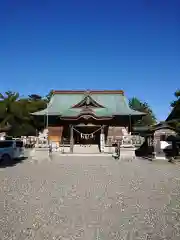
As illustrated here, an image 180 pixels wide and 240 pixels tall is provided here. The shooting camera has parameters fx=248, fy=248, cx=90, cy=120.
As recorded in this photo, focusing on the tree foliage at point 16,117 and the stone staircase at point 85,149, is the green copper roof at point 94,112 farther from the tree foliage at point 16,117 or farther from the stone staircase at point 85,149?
the tree foliage at point 16,117

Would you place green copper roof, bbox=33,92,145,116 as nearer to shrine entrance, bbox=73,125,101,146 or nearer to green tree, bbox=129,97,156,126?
shrine entrance, bbox=73,125,101,146

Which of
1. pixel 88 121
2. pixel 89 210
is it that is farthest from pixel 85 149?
pixel 89 210

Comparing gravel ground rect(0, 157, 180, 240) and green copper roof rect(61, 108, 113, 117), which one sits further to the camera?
green copper roof rect(61, 108, 113, 117)

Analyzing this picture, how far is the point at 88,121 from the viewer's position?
28.1 meters

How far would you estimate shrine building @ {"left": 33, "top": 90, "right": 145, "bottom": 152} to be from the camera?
27398 mm

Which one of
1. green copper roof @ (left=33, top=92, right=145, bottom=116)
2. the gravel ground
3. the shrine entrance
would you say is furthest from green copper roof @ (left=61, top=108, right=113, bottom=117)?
the gravel ground

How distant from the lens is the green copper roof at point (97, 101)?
30328 mm

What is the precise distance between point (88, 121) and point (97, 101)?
7.21 m

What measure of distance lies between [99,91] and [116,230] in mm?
32806

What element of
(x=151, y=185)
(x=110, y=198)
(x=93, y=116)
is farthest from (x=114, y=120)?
(x=110, y=198)

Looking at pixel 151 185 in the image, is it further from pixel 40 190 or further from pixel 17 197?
pixel 17 197

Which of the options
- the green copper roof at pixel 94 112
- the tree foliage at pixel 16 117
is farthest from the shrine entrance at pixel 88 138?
the tree foliage at pixel 16 117

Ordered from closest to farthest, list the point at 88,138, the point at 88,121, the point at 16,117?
the point at 88,121
the point at 88,138
the point at 16,117

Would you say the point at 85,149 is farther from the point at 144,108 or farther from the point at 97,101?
the point at 144,108
